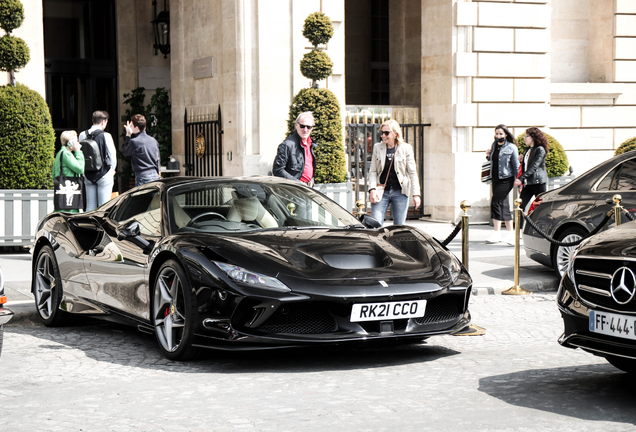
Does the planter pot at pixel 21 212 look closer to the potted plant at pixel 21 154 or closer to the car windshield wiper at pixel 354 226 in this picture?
the potted plant at pixel 21 154

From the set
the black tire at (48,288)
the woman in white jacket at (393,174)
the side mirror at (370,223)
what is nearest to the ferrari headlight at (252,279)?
the side mirror at (370,223)

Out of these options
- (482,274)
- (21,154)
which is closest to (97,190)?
(21,154)

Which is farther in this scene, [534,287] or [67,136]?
[67,136]

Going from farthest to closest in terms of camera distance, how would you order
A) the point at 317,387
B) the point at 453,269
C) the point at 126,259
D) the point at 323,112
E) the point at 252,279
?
Result: the point at 323,112, the point at 126,259, the point at 453,269, the point at 252,279, the point at 317,387

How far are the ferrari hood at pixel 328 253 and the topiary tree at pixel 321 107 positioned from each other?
8.18m

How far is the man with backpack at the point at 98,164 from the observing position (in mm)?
12289

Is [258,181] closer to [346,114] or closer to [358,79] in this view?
[346,114]

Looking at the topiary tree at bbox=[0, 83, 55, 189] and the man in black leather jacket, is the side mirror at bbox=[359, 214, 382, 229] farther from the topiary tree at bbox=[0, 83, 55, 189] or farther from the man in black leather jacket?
the topiary tree at bbox=[0, 83, 55, 189]

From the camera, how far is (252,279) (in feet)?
19.6

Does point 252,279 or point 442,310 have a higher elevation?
point 252,279

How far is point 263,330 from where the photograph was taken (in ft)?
19.5

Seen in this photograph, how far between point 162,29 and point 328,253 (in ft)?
45.5

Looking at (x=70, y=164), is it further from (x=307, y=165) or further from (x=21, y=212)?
(x=307, y=165)

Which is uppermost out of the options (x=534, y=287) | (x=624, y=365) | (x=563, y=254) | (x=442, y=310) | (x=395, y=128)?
(x=395, y=128)
